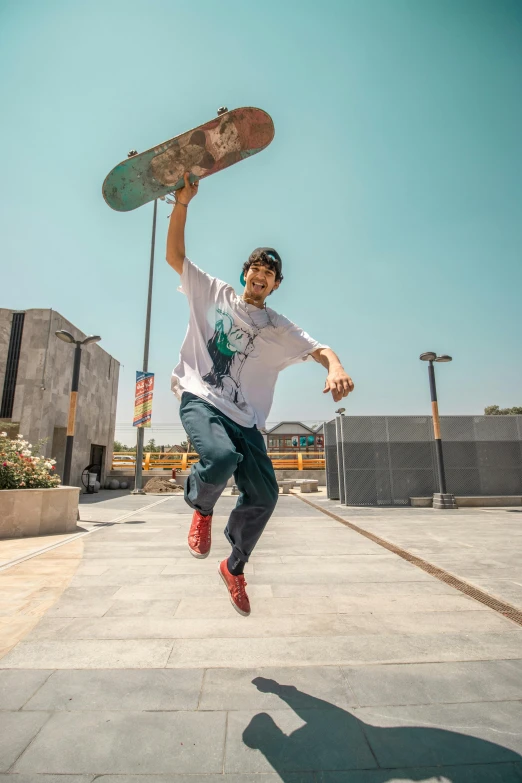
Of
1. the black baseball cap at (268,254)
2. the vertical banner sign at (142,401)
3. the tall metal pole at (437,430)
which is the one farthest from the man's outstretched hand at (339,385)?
the vertical banner sign at (142,401)

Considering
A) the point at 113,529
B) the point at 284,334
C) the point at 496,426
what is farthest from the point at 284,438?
the point at 284,334

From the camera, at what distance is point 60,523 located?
8.40m

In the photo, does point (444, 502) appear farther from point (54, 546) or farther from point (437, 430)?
point (54, 546)

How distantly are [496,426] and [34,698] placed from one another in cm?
1480

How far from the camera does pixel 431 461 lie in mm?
14117

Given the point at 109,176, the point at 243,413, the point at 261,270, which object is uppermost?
the point at 109,176

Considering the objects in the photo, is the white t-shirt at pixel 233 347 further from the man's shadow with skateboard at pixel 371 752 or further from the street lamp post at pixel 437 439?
the street lamp post at pixel 437 439

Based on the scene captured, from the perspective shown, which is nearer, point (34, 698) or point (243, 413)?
point (34, 698)

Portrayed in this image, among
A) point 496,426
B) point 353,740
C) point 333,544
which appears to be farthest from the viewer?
point 496,426

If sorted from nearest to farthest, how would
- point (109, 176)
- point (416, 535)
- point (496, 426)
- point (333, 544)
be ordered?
point (109, 176), point (333, 544), point (416, 535), point (496, 426)

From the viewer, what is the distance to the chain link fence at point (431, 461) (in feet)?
45.9

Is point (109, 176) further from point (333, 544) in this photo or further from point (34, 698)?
point (333, 544)

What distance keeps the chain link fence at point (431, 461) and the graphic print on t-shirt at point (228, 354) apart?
448 inches

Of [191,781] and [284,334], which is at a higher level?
[284,334]
